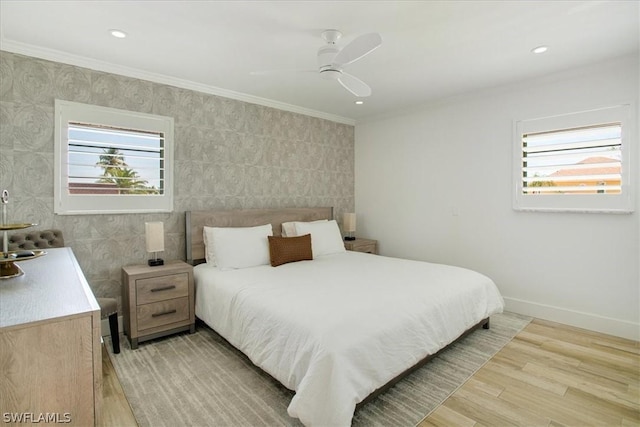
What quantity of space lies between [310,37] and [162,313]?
8.69ft

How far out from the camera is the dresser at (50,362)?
3.04 ft

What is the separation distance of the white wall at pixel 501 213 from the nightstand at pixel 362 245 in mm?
208

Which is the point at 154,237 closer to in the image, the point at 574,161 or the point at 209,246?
the point at 209,246

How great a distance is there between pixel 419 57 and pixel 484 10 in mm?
767

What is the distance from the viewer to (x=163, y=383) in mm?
2297

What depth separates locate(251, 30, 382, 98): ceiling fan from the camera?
2084 mm

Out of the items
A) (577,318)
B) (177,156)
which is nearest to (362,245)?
(577,318)

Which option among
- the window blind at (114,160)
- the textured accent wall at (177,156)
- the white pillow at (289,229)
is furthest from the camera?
the white pillow at (289,229)

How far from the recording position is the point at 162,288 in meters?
2.93

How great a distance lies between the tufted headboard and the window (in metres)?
0.25

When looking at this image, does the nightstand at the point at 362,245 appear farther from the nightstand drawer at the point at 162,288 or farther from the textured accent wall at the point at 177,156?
the nightstand drawer at the point at 162,288

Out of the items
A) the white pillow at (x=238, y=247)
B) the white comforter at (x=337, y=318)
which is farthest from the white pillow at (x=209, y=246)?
the white comforter at (x=337, y=318)

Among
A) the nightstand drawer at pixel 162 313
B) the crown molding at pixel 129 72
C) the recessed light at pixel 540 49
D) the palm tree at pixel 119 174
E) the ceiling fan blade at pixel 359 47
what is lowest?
the nightstand drawer at pixel 162 313

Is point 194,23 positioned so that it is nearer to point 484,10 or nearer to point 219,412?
point 484,10
